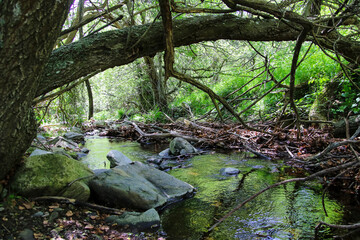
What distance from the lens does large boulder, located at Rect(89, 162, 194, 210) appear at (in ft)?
8.65

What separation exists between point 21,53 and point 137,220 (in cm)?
156

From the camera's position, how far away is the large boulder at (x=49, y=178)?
223cm

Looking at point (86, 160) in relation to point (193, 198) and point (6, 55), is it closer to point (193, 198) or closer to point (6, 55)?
point (193, 198)

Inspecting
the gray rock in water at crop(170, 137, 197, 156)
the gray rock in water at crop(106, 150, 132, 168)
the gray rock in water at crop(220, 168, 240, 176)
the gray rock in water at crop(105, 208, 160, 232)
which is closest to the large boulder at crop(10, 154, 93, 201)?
the gray rock in water at crop(105, 208, 160, 232)

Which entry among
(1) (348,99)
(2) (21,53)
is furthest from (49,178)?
(1) (348,99)

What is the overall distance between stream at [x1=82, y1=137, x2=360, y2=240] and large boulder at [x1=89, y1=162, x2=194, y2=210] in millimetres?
151

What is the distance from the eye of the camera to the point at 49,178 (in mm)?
2377

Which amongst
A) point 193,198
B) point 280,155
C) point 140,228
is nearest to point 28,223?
point 140,228

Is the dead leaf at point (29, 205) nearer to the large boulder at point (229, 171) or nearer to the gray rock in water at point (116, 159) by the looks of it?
the gray rock in water at point (116, 159)

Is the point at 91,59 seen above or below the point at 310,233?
above

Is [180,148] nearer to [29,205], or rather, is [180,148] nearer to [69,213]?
[69,213]

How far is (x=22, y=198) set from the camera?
2160 millimetres

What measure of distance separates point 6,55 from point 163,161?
3577 millimetres

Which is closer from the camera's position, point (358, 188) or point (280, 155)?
point (358, 188)
